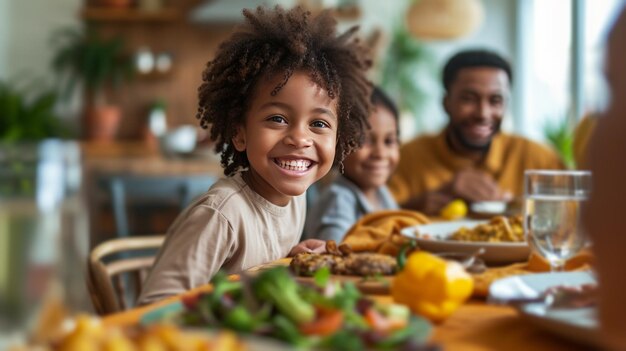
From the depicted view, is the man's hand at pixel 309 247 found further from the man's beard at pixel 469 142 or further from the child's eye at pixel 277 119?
the man's beard at pixel 469 142

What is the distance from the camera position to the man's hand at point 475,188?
7.74ft

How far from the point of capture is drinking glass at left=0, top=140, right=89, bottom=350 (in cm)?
57

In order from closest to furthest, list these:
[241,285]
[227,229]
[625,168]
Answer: [625,168] → [241,285] → [227,229]

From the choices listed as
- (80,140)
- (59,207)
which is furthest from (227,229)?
(80,140)

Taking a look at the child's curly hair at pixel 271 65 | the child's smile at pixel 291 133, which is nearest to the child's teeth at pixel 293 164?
the child's smile at pixel 291 133

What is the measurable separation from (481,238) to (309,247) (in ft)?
0.99

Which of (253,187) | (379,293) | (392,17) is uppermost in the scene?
(392,17)

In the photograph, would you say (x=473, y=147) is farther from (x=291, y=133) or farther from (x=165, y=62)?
(x=165, y=62)

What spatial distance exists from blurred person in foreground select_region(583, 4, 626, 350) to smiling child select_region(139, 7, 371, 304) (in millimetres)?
708

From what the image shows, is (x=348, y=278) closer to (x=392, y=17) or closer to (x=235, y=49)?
(x=235, y=49)

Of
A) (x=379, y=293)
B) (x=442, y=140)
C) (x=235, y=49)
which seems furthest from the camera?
(x=442, y=140)

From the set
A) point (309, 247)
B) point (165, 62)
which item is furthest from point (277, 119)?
point (165, 62)

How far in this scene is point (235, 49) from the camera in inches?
55.5

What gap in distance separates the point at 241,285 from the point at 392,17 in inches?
249
